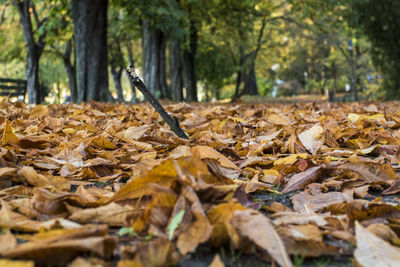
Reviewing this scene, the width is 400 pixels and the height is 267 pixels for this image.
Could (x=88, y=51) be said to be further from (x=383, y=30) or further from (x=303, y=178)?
(x=383, y=30)

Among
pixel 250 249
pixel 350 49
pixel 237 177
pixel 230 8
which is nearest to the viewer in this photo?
pixel 250 249

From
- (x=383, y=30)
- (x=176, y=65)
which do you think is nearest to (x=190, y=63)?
(x=176, y=65)

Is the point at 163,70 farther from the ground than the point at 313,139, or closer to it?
farther from the ground

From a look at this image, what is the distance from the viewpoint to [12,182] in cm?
150

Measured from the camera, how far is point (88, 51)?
8344 millimetres

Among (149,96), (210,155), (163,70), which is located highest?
→ (163,70)

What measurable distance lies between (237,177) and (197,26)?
16.1 meters

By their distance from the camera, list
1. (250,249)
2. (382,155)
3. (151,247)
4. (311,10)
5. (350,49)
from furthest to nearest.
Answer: (350,49)
(311,10)
(382,155)
(250,249)
(151,247)

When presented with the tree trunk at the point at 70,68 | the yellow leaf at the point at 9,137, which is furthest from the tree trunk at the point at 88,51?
the tree trunk at the point at 70,68

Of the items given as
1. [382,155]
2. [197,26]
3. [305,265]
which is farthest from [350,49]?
[305,265]

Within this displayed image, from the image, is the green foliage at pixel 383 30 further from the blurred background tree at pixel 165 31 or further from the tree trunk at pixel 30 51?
the tree trunk at pixel 30 51

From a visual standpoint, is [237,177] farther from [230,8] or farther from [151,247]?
[230,8]

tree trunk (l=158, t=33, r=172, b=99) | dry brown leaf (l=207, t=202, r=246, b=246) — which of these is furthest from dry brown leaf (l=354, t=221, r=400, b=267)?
tree trunk (l=158, t=33, r=172, b=99)

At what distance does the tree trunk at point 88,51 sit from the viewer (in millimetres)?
8289
